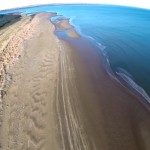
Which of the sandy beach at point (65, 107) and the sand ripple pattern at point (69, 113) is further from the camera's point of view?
the sandy beach at point (65, 107)

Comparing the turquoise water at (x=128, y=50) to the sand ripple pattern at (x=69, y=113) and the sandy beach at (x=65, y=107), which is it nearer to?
the sandy beach at (x=65, y=107)

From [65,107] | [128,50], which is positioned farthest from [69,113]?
[128,50]

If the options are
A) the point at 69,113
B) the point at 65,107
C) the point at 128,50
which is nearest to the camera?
the point at 69,113

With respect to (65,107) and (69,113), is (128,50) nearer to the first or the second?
(65,107)

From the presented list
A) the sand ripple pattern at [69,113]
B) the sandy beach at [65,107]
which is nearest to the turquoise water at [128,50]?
the sandy beach at [65,107]

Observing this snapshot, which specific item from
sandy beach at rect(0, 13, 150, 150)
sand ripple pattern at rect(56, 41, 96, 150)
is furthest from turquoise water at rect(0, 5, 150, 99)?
sand ripple pattern at rect(56, 41, 96, 150)

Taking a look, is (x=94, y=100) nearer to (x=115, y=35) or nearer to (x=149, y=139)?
(x=149, y=139)

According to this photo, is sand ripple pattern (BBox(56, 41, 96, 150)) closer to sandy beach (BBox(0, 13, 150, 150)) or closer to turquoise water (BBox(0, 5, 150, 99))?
sandy beach (BBox(0, 13, 150, 150))

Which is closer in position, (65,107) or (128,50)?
(65,107)

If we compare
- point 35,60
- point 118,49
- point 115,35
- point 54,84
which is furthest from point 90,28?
point 54,84
